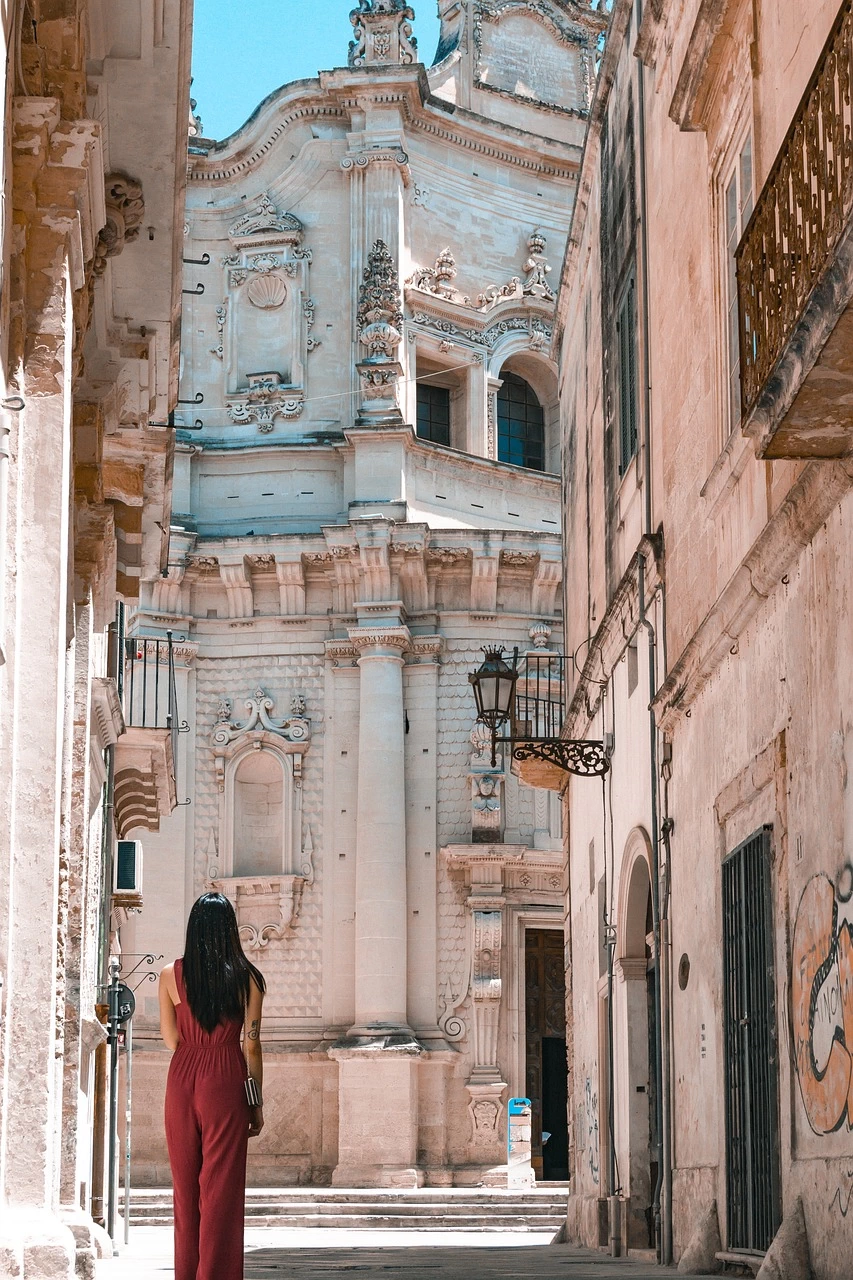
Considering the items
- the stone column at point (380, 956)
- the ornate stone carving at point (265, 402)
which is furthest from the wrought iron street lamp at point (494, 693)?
the ornate stone carving at point (265, 402)

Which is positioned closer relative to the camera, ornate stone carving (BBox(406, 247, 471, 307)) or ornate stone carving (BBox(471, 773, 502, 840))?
ornate stone carving (BBox(471, 773, 502, 840))

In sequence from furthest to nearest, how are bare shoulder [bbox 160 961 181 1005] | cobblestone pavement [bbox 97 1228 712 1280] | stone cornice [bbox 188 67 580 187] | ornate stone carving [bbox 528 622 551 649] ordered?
stone cornice [bbox 188 67 580 187] → ornate stone carving [bbox 528 622 551 649] → cobblestone pavement [bbox 97 1228 712 1280] → bare shoulder [bbox 160 961 181 1005]

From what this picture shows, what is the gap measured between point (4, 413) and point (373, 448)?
2288 centimetres

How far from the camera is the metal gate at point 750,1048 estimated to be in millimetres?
10414

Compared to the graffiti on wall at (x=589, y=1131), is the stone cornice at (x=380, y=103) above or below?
above

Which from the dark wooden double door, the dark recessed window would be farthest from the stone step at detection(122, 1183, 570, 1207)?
the dark recessed window

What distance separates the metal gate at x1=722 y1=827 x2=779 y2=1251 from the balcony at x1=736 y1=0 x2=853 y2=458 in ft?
9.31

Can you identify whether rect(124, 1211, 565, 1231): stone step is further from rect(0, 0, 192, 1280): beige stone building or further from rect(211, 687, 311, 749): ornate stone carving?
rect(0, 0, 192, 1280): beige stone building

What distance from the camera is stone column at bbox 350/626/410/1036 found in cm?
2797

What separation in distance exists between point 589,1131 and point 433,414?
52.2 feet

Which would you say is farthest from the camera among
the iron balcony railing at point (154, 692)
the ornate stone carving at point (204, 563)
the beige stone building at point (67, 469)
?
the ornate stone carving at point (204, 563)

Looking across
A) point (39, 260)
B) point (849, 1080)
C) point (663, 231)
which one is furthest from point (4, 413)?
point (663, 231)

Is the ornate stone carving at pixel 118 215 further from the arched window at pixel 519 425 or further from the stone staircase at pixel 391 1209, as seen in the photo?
the arched window at pixel 519 425

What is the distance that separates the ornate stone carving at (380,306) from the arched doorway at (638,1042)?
49.9ft
